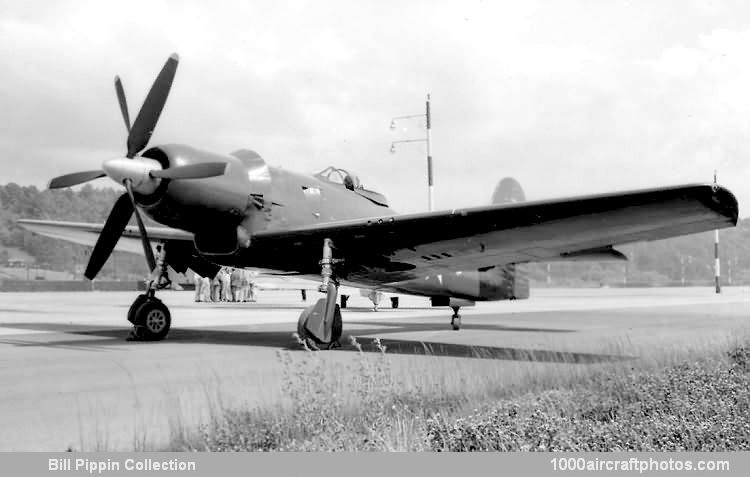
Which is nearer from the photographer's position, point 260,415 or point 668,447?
point 668,447

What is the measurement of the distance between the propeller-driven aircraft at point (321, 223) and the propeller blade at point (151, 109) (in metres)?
0.02

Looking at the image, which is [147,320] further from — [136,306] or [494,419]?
[494,419]

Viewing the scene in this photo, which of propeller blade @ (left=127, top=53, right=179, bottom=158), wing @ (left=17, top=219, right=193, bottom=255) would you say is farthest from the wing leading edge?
propeller blade @ (left=127, top=53, right=179, bottom=158)

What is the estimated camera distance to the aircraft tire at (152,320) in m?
12.6

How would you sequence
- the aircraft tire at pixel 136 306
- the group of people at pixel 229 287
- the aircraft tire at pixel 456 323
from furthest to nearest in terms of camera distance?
the group of people at pixel 229 287 → the aircraft tire at pixel 456 323 → the aircraft tire at pixel 136 306

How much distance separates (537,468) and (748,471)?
1.24 meters

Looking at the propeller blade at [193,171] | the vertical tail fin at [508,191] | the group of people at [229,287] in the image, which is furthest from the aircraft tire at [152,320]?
the group of people at [229,287]

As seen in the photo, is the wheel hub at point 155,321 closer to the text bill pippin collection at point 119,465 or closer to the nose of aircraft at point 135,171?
the nose of aircraft at point 135,171

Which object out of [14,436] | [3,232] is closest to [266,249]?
[14,436]

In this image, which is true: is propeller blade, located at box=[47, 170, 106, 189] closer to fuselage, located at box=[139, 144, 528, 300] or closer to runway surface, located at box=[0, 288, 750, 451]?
fuselage, located at box=[139, 144, 528, 300]

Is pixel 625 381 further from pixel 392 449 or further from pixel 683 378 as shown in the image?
pixel 392 449

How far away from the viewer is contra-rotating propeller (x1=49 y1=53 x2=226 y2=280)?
995cm

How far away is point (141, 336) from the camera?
1267 cm

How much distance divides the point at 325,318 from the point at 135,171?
3852 mm
